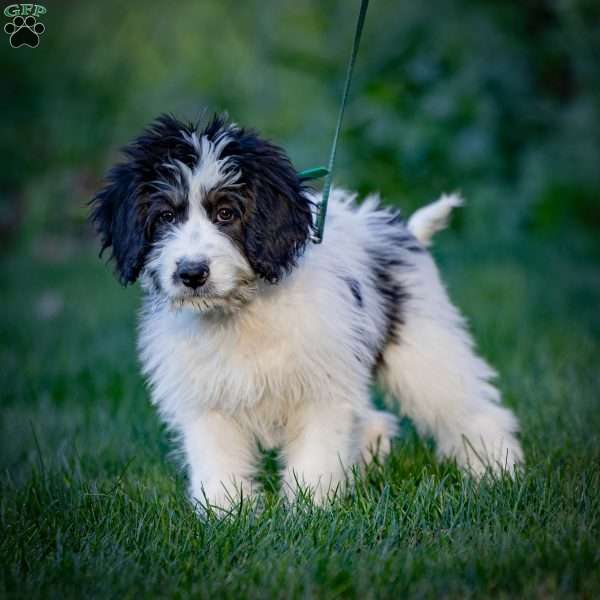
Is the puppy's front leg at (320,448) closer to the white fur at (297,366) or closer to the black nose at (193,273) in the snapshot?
the white fur at (297,366)

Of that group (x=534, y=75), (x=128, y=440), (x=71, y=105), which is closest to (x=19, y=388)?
(x=128, y=440)

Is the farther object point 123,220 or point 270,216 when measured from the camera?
point 123,220

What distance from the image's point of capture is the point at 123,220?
3.84 meters

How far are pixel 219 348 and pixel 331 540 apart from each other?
950 millimetres

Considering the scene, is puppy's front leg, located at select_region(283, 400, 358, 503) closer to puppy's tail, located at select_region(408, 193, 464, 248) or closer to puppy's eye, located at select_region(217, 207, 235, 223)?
puppy's eye, located at select_region(217, 207, 235, 223)

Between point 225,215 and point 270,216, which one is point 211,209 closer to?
point 225,215

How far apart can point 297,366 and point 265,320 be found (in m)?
0.22

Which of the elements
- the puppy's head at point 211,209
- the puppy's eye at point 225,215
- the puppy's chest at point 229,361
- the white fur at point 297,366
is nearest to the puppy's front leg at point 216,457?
the white fur at point 297,366

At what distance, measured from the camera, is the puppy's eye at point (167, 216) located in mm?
3764

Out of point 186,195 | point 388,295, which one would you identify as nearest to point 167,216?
point 186,195

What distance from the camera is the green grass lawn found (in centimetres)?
300

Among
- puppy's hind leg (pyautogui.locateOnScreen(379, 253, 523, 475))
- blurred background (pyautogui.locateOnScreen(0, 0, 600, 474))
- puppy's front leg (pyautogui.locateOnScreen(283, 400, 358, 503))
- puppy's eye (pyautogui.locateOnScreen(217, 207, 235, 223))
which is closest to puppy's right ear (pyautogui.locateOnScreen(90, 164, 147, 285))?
puppy's eye (pyautogui.locateOnScreen(217, 207, 235, 223))

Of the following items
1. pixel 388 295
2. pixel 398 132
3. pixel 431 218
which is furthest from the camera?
pixel 398 132

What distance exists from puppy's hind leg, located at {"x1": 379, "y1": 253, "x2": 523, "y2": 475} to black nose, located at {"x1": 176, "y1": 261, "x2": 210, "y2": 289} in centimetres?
128
